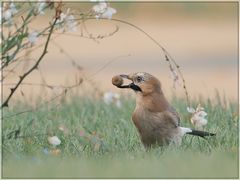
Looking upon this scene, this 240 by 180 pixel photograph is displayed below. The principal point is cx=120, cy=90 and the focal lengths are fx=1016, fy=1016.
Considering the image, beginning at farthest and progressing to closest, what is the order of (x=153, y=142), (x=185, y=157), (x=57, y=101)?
(x=57, y=101) → (x=153, y=142) → (x=185, y=157)

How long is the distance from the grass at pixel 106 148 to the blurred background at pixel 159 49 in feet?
10.6

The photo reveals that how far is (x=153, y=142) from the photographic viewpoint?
8.54 meters

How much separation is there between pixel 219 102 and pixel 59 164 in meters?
3.35

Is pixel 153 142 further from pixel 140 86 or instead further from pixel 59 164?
pixel 59 164

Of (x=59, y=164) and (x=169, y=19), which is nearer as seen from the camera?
(x=59, y=164)

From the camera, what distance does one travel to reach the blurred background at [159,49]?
16.5 metres

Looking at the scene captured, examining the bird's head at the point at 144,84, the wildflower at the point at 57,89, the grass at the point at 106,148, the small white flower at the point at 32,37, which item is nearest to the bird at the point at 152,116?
the bird's head at the point at 144,84

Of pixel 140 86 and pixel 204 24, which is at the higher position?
pixel 204 24

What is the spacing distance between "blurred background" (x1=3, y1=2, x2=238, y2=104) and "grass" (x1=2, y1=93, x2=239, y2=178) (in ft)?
10.6

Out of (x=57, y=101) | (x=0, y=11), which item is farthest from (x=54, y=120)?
(x=0, y=11)

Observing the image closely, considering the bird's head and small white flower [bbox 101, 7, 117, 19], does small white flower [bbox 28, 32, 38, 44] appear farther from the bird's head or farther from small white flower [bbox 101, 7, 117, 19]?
the bird's head

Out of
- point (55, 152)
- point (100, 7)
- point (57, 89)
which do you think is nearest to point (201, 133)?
point (55, 152)

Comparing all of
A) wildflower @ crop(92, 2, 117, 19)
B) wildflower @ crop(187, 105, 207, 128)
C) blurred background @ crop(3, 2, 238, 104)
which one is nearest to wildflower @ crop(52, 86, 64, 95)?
wildflower @ crop(92, 2, 117, 19)

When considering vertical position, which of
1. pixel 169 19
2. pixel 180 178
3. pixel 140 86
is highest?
pixel 169 19
